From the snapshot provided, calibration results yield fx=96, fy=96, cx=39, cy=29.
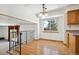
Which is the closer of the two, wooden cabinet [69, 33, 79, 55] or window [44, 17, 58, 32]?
wooden cabinet [69, 33, 79, 55]

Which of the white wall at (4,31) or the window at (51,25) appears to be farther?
the window at (51,25)

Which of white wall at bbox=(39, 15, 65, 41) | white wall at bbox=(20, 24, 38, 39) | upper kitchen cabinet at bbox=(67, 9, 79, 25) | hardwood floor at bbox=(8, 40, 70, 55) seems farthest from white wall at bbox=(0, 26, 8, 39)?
upper kitchen cabinet at bbox=(67, 9, 79, 25)

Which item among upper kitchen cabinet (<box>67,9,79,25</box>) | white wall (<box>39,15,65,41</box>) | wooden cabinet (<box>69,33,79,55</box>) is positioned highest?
upper kitchen cabinet (<box>67,9,79,25</box>)

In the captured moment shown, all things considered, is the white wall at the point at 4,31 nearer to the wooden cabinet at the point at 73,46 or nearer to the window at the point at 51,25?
the window at the point at 51,25

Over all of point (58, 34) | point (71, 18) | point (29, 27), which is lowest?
point (58, 34)

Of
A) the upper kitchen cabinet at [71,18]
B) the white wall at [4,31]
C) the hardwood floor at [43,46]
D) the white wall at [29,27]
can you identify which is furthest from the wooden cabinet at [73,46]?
the white wall at [4,31]

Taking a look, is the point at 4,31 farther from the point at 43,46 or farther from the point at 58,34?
the point at 58,34

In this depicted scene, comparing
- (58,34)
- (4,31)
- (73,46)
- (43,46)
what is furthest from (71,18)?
(4,31)

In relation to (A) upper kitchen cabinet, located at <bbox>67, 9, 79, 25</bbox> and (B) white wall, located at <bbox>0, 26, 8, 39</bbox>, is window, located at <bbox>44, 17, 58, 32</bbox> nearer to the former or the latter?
(A) upper kitchen cabinet, located at <bbox>67, 9, 79, 25</bbox>

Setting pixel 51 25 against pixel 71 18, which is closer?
pixel 51 25

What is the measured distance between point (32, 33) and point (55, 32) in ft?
1.21

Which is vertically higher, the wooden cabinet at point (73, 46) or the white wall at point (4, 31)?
the white wall at point (4, 31)

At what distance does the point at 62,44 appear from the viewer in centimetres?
144

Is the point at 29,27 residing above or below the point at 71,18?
below
